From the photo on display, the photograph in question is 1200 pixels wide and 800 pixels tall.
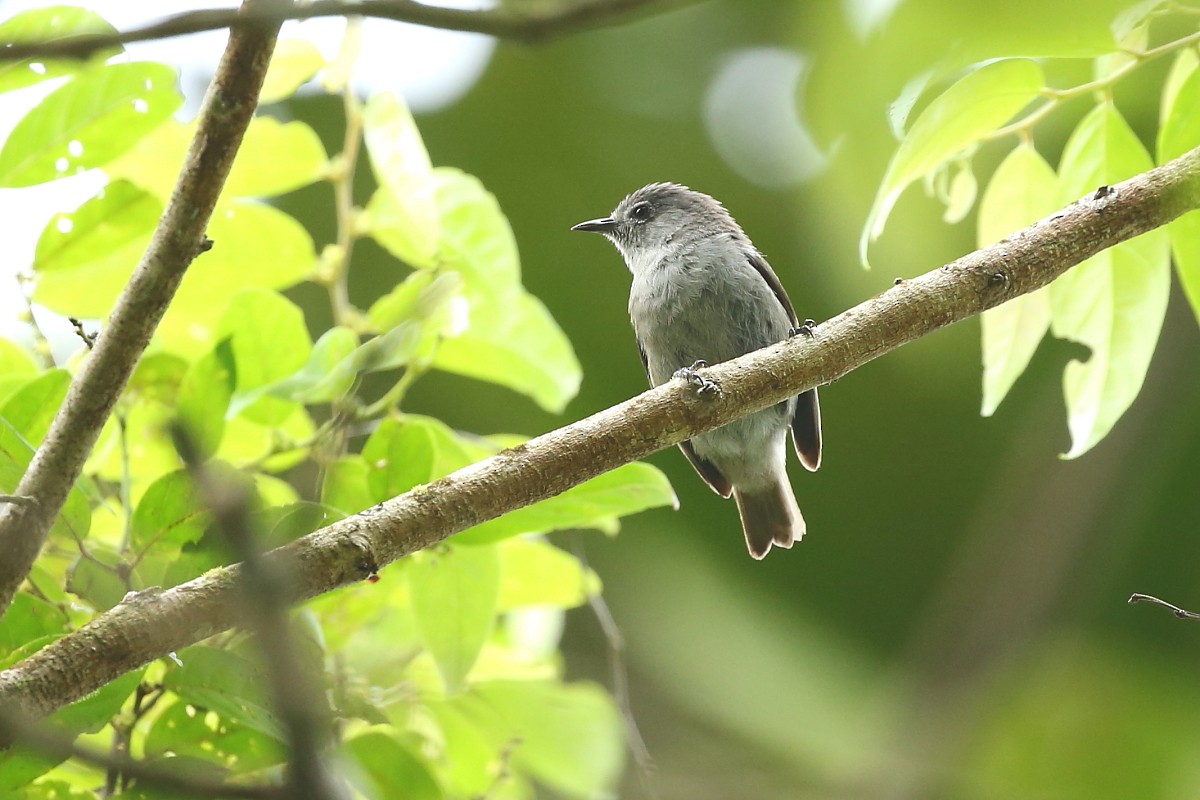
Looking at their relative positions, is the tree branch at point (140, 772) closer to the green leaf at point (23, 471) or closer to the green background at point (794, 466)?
the green leaf at point (23, 471)

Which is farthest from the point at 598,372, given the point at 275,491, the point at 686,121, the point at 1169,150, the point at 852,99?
the point at 852,99

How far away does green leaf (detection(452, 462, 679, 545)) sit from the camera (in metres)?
2.10

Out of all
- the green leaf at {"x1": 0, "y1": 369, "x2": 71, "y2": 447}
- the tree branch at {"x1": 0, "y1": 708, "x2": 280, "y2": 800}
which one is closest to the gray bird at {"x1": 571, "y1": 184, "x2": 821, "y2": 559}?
the green leaf at {"x1": 0, "y1": 369, "x2": 71, "y2": 447}

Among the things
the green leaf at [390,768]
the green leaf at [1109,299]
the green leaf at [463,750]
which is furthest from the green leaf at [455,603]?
the green leaf at [1109,299]

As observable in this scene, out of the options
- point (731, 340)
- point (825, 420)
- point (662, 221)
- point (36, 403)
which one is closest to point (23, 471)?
point (36, 403)

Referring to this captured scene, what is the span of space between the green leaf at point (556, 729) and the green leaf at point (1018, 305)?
1086 millimetres

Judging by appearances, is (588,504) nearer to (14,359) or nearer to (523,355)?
(523,355)

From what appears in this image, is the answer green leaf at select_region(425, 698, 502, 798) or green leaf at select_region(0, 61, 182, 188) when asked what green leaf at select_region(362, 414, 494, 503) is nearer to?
green leaf at select_region(425, 698, 502, 798)

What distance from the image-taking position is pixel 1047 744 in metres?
1.34

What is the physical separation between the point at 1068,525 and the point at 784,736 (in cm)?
264

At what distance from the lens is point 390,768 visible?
2098mm

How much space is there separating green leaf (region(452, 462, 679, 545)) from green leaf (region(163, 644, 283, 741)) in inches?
17.3

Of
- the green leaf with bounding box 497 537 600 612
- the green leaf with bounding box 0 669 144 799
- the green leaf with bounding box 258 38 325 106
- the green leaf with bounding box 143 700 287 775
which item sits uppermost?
the green leaf with bounding box 258 38 325 106

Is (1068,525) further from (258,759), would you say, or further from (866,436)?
(866,436)
